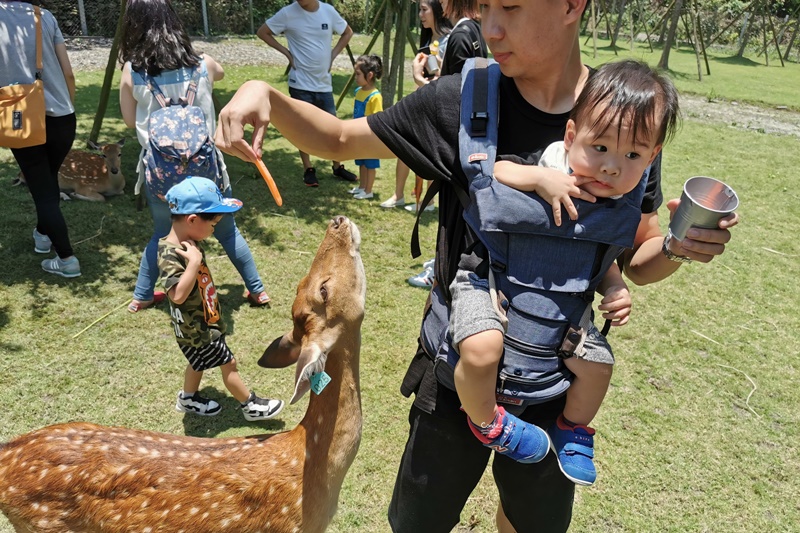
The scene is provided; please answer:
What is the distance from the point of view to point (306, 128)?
2.17m

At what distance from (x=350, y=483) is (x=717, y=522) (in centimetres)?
231

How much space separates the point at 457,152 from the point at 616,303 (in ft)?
2.53

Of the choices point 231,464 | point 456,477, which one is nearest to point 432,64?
point 231,464

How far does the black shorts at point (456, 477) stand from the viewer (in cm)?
217

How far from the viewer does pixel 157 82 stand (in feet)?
16.3

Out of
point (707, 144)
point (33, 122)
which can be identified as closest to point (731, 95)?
point (707, 144)

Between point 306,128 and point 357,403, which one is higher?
point 306,128

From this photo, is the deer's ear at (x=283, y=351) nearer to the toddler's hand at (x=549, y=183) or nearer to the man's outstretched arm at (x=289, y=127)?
the man's outstretched arm at (x=289, y=127)

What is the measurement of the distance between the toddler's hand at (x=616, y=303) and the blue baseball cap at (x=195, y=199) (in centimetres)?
276

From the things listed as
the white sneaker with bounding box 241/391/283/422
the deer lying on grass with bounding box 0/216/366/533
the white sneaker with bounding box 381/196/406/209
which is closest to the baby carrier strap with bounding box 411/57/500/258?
the deer lying on grass with bounding box 0/216/366/533

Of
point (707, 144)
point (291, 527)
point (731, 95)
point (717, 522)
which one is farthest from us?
point (731, 95)

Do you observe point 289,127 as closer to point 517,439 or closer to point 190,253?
point 517,439

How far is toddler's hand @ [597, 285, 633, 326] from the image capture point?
6.81 ft

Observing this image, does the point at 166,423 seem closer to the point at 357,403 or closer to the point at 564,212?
the point at 357,403
